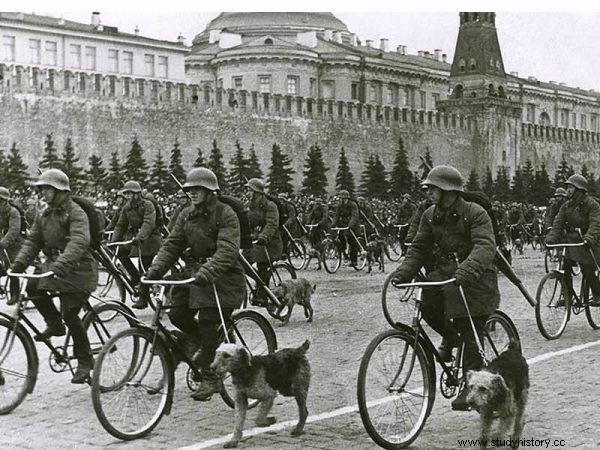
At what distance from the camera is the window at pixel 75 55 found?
199 ft

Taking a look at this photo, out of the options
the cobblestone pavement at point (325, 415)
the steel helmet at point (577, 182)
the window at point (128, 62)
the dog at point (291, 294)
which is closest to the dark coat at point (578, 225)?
the steel helmet at point (577, 182)

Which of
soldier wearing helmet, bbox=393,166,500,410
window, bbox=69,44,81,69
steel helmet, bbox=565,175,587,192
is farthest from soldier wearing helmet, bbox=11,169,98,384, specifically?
window, bbox=69,44,81,69

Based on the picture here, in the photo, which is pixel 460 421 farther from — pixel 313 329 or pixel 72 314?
pixel 313 329

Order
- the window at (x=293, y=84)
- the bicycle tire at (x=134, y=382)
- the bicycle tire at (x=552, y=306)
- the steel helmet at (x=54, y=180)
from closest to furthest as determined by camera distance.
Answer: the bicycle tire at (x=134, y=382) → the steel helmet at (x=54, y=180) → the bicycle tire at (x=552, y=306) → the window at (x=293, y=84)

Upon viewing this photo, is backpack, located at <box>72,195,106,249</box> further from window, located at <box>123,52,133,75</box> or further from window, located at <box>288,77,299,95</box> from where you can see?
window, located at <box>288,77,299,95</box>

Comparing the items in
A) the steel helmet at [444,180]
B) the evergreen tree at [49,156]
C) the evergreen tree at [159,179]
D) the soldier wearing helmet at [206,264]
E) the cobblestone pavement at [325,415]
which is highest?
the evergreen tree at [49,156]

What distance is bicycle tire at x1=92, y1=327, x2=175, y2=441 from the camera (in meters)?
6.10

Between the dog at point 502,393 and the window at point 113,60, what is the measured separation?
58653 millimetres

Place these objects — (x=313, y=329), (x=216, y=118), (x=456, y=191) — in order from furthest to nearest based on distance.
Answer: (x=216, y=118) → (x=313, y=329) → (x=456, y=191)

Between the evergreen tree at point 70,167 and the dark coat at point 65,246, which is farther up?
the evergreen tree at point 70,167

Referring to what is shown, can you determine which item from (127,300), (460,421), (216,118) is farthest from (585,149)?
(460,421)

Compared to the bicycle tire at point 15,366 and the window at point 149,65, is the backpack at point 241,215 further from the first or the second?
the window at point 149,65

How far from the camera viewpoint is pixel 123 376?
6.25 metres

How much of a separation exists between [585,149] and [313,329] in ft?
215
